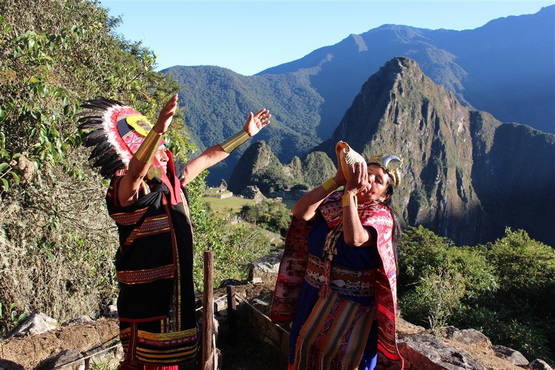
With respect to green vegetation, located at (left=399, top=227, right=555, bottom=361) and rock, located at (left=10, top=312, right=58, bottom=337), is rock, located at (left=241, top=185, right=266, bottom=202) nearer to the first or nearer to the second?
green vegetation, located at (left=399, top=227, right=555, bottom=361)

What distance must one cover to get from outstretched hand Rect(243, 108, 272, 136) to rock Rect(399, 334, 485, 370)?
7.22 feet

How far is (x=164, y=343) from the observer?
6.97 feet

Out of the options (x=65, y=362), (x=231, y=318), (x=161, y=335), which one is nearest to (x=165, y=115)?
(x=161, y=335)

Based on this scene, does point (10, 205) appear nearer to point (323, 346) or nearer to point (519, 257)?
point (323, 346)

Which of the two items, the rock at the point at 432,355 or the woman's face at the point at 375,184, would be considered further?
the rock at the point at 432,355

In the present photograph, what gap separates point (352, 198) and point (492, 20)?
232 m

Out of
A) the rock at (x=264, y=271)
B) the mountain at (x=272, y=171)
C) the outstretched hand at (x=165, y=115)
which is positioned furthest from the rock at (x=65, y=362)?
the mountain at (x=272, y=171)

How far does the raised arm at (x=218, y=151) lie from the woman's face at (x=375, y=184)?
0.78 meters

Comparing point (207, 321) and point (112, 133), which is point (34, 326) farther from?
point (112, 133)

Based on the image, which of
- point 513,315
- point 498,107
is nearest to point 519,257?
point 513,315

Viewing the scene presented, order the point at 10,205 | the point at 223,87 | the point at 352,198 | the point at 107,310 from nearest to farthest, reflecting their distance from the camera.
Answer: the point at 352,198 < the point at 10,205 < the point at 107,310 < the point at 223,87

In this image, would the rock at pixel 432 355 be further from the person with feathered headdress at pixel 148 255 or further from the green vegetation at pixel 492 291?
the green vegetation at pixel 492 291

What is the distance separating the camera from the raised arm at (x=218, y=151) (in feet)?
8.39

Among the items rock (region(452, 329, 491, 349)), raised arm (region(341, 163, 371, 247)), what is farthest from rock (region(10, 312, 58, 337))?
rock (region(452, 329, 491, 349))
